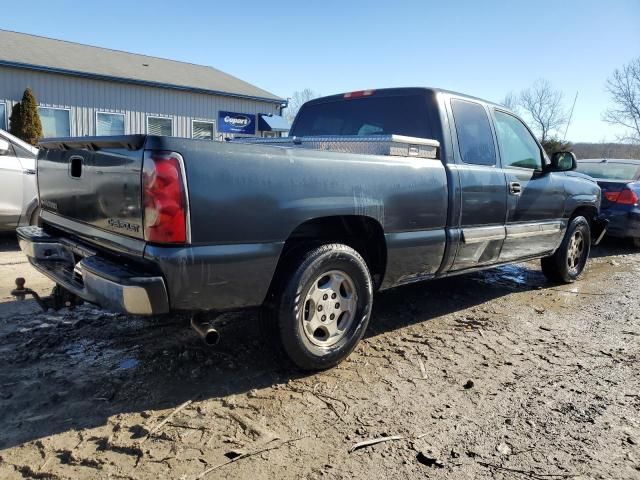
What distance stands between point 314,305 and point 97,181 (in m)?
1.47

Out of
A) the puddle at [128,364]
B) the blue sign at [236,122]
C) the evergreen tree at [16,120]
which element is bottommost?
the puddle at [128,364]

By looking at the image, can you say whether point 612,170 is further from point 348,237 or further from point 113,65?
point 113,65

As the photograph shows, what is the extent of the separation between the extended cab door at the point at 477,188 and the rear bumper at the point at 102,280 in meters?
2.49

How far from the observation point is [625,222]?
8180 mm

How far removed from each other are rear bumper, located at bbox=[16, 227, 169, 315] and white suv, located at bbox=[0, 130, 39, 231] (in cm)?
376

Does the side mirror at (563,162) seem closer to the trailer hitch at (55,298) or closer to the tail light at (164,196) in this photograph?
the tail light at (164,196)

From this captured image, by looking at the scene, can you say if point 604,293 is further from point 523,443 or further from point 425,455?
point 425,455

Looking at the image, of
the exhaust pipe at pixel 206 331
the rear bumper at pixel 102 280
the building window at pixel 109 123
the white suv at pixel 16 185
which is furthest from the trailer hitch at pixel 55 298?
the building window at pixel 109 123

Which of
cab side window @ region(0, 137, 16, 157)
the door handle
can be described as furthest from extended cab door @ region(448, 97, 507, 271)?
cab side window @ region(0, 137, 16, 157)

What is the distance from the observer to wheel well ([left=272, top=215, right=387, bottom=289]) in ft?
10.5

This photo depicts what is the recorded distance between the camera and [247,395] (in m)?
3.02

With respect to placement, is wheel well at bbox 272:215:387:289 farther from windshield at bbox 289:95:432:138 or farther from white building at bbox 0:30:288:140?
white building at bbox 0:30:288:140

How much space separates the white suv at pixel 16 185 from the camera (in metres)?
6.47

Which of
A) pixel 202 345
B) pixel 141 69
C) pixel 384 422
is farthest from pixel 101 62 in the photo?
pixel 384 422
